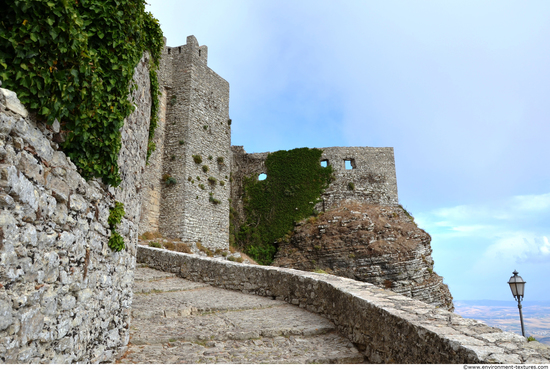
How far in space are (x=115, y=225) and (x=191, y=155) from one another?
15417 millimetres

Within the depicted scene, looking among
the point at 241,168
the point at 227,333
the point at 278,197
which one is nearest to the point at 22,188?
the point at 227,333

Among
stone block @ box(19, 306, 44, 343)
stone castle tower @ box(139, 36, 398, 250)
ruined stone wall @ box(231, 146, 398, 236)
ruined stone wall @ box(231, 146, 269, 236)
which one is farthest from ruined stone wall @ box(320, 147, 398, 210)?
stone block @ box(19, 306, 44, 343)

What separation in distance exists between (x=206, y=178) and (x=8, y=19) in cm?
1751

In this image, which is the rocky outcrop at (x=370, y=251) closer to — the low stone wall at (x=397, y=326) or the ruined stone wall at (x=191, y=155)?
the ruined stone wall at (x=191, y=155)

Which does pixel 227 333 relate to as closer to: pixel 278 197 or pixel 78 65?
pixel 78 65

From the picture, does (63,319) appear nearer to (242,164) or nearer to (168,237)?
(168,237)

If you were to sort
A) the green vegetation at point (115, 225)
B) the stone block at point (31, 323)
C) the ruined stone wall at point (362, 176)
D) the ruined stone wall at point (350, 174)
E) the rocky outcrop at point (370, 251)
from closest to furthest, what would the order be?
the stone block at point (31, 323), the green vegetation at point (115, 225), the rocky outcrop at point (370, 251), the ruined stone wall at point (350, 174), the ruined stone wall at point (362, 176)

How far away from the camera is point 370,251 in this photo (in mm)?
20406

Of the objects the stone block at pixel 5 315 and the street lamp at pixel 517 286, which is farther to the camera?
the street lamp at pixel 517 286

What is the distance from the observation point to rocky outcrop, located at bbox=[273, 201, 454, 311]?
19594 millimetres

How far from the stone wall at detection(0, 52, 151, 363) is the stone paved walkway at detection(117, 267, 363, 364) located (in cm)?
72

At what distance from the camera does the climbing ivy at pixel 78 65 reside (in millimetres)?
2393

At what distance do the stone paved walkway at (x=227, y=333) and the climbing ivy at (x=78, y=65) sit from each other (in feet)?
7.81

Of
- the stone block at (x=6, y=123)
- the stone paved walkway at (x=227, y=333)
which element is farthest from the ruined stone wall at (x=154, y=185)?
the stone block at (x=6, y=123)
